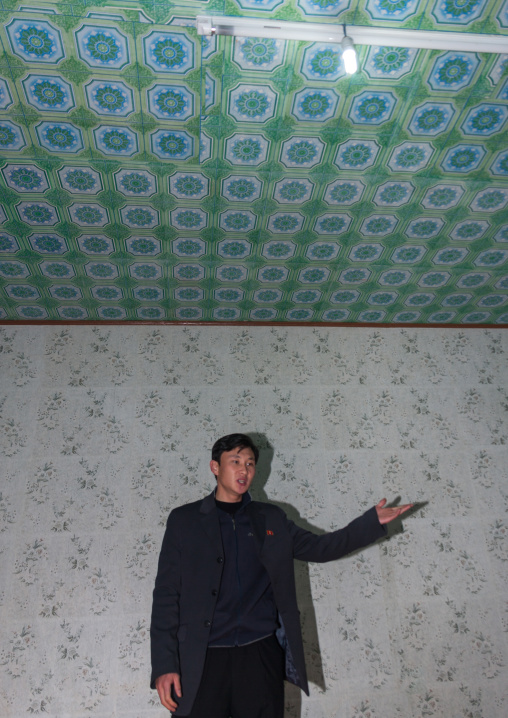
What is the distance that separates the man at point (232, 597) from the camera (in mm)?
1622

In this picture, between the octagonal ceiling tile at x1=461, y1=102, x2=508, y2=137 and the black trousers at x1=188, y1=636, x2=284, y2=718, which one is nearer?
the black trousers at x1=188, y1=636, x2=284, y2=718

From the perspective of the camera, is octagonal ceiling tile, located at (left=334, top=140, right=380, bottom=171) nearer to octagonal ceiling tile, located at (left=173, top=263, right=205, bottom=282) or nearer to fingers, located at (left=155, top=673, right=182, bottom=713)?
octagonal ceiling tile, located at (left=173, top=263, right=205, bottom=282)

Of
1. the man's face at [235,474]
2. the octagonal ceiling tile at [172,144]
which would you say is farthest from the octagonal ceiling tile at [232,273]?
the man's face at [235,474]

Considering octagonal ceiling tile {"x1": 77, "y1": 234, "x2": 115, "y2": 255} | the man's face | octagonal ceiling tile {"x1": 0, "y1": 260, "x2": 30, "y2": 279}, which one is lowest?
the man's face

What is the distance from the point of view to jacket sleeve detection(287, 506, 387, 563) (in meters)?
1.79

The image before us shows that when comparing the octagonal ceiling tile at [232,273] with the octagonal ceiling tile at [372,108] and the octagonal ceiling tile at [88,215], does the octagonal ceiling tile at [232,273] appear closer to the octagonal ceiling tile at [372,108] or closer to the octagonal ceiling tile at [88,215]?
the octagonal ceiling tile at [88,215]

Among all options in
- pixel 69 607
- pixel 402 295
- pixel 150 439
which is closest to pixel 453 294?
pixel 402 295

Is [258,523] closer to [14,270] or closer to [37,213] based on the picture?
[37,213]

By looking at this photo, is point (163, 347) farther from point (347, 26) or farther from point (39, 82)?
point (347, 26)

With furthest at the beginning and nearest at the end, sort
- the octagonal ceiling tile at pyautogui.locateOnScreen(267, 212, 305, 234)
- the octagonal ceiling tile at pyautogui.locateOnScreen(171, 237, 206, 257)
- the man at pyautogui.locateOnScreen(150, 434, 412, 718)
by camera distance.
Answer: the octagonal ceiling tile at pyautogui.locateOnScreen(171, 237, 206, 257), the octagonal ceiling tile at pyautogui.locateOnScreen(267, 212, 305, 234), the man at pyautogui.locateOnScreen(150, 434, 412, 718)

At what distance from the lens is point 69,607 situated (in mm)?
2367

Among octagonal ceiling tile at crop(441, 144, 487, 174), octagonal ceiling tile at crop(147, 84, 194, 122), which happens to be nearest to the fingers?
octagonal ceiling tile at crop(147, 84, 194, 122)

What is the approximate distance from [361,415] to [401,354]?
17.9 inches

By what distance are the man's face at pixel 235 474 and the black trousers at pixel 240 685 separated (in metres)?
0.47
